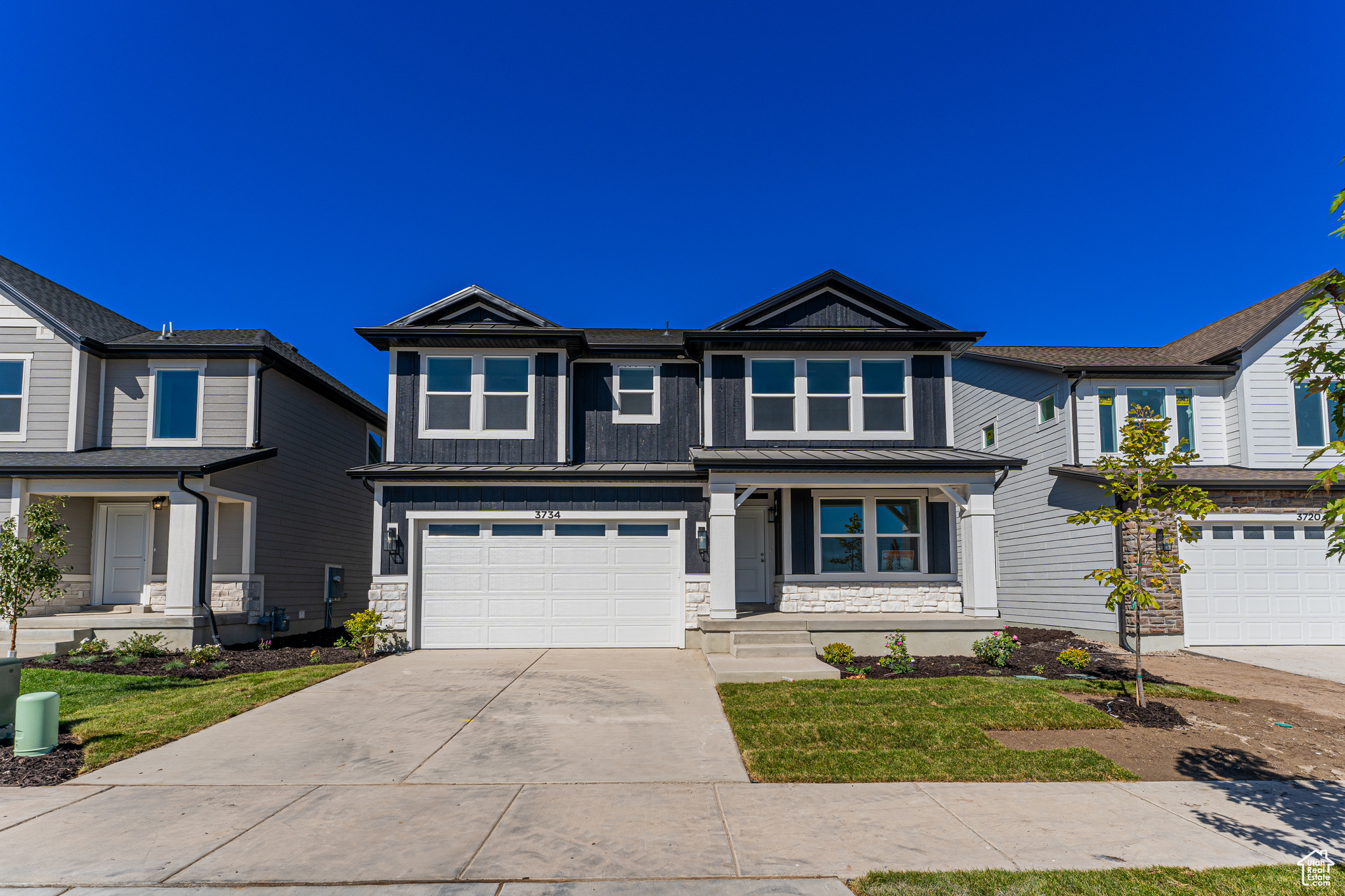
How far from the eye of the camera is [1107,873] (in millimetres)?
5062

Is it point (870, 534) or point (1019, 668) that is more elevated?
point (870, 534)

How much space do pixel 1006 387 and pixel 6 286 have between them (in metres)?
20.5

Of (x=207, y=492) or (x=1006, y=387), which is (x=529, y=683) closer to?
(x=207, y=492)

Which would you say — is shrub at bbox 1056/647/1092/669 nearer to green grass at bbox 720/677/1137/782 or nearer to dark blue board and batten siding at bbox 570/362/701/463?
green grass at bbox 720/677/1137/782

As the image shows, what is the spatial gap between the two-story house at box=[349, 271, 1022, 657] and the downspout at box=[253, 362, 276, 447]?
2.78 metres

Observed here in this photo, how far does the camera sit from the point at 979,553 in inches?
545

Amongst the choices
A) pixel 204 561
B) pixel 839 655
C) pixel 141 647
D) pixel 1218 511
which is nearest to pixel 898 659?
pixel 839 655

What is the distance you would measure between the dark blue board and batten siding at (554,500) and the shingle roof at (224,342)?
4447 millimetres

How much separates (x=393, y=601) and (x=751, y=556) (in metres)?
6.63

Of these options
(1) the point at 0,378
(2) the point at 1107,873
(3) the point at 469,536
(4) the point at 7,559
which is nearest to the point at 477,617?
(3) the point at 469,536

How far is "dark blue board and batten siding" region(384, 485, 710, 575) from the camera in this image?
14.5 metres

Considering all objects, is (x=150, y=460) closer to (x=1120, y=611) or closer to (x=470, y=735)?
(x=470, y=735)

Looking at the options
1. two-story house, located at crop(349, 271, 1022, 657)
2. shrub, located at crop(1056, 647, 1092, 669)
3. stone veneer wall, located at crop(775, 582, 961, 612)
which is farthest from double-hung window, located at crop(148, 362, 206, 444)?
shrub, located at crop(1056, 647, 1092, 669)

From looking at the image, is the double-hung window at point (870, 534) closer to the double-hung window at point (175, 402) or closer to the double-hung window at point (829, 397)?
the double-hung window at point (829, 397)
